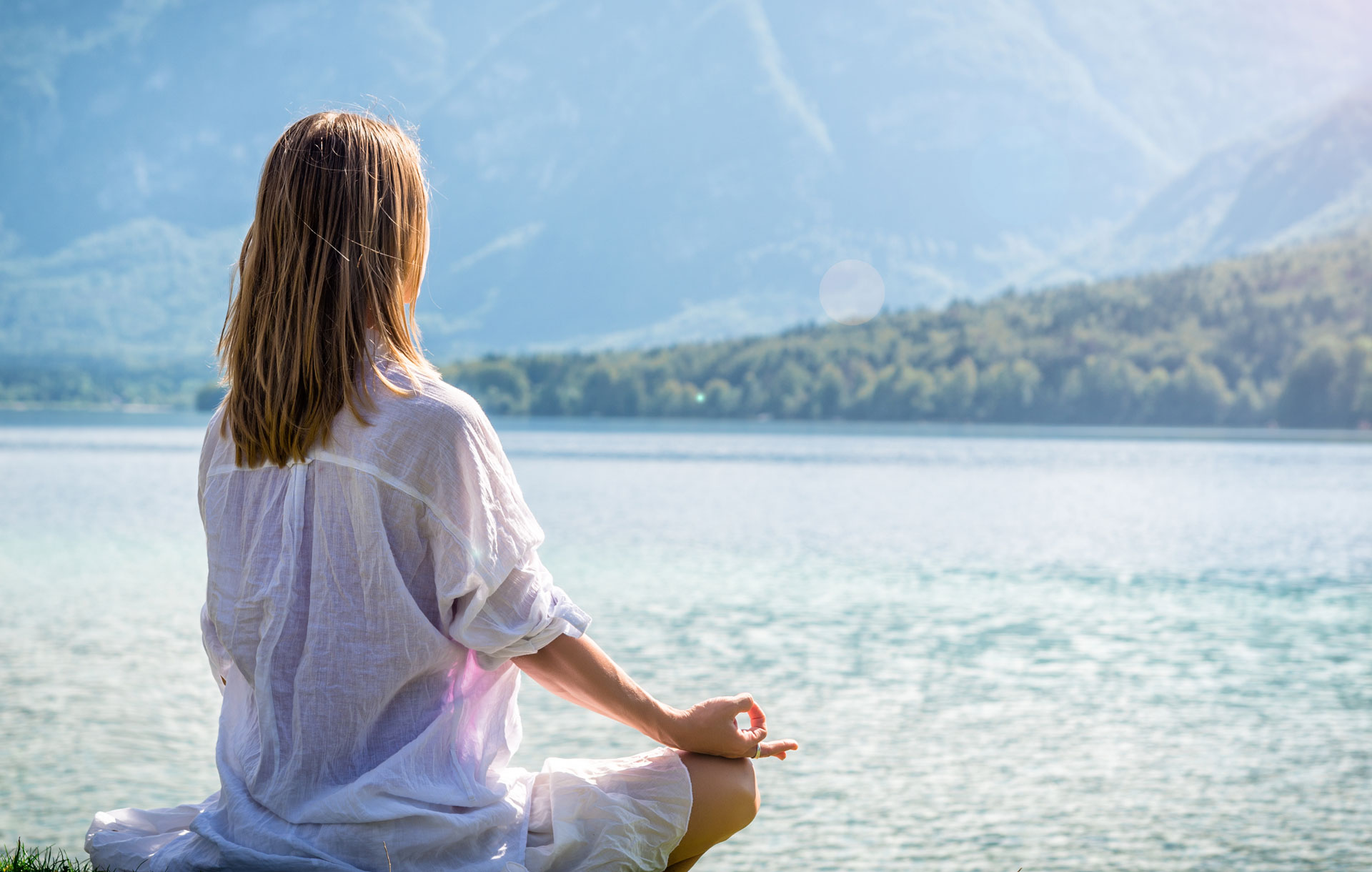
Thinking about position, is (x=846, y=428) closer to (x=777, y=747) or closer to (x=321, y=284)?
(x=777, y=747)

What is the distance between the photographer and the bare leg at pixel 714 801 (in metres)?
2.78

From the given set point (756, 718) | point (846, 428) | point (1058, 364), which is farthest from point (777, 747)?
point (1058, 364)

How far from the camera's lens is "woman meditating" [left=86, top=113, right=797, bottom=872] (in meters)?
2.44

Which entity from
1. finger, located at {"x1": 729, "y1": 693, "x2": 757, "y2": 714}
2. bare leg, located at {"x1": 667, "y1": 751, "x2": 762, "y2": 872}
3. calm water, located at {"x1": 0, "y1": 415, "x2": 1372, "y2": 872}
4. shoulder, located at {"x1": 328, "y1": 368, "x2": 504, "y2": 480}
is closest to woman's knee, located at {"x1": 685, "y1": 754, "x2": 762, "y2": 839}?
bare leg, located at {"x1": 667, "y1": 751, "x2": 762, "y2": 872}

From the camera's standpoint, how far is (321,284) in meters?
2.46

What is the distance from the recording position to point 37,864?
3510mm

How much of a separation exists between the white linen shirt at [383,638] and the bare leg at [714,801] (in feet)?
1.29

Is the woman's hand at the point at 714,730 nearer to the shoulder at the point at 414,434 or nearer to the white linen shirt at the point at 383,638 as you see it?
the white linen shirt at the point at 383,638

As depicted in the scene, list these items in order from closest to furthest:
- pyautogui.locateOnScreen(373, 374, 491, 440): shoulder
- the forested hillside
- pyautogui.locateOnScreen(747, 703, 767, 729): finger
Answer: pyautogui.locateOnScreen(373, 374, 491, 440): shoulder
pyautogui.locateOnScreen(747, 703, 767, 729): finger
the forested hillside

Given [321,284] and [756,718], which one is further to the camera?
[756,718]

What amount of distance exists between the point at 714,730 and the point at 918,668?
964 centimetres

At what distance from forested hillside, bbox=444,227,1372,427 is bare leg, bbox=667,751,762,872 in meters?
106

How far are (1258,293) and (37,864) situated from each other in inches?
5197

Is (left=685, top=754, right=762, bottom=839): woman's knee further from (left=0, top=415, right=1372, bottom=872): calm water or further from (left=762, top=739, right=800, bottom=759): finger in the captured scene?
(left=0, top=415, right=1372, bottom=872): calm water
